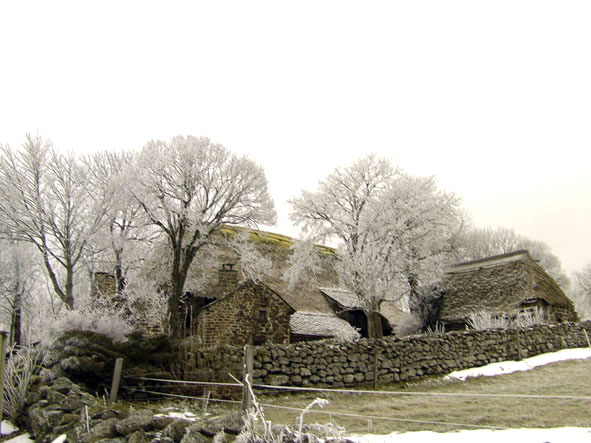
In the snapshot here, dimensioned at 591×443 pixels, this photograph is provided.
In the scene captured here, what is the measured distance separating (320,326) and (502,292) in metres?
10.1

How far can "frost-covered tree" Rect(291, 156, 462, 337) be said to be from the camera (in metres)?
27.3

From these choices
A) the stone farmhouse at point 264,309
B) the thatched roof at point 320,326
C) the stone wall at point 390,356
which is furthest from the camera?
the thatched roof at point 320,326

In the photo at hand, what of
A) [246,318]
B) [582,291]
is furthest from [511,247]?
[246,318]

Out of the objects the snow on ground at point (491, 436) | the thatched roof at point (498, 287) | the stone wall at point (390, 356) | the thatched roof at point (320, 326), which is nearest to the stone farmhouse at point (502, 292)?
the thatched roof at point (498, 287)

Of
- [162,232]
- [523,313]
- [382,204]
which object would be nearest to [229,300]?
[162,232]

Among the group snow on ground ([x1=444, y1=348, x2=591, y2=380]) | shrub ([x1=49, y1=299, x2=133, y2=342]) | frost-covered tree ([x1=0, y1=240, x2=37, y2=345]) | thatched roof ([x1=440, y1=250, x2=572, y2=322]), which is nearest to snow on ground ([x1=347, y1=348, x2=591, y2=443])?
shrub ([x1=49, y1=299, x2=133, y2=342])

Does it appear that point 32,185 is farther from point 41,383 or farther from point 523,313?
point 523,313

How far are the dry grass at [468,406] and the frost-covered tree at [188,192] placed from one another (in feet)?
32.9

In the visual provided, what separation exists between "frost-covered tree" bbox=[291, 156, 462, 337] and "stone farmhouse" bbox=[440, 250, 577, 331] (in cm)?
171

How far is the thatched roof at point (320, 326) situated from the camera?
27.5 m

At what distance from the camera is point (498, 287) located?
28906mm

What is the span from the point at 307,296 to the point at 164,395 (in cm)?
1917

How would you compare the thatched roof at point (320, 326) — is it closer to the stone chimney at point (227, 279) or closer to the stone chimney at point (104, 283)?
the stone chimney at point (227, 279)

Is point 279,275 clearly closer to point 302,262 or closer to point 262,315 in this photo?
point 302,262
